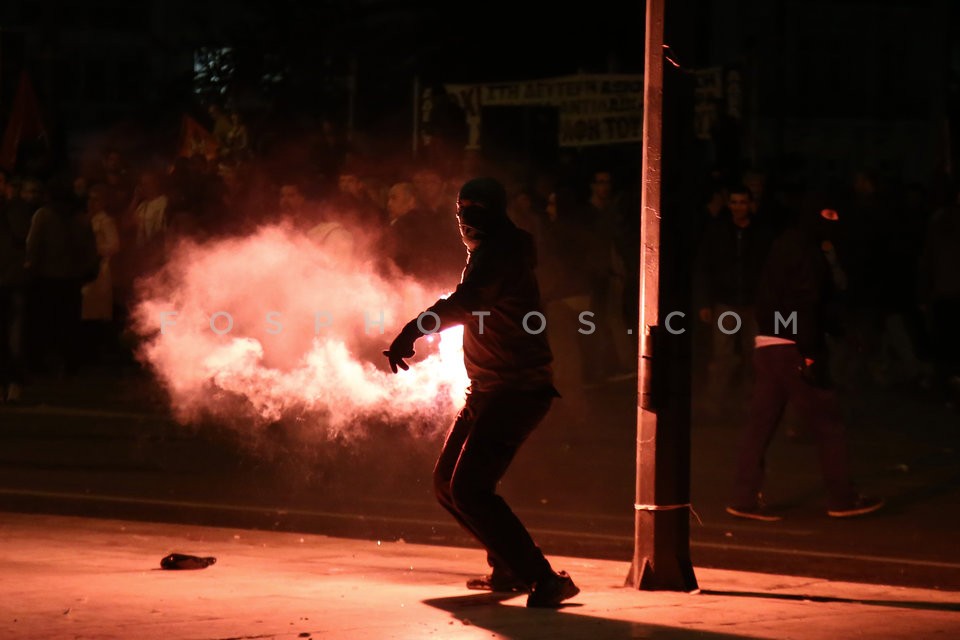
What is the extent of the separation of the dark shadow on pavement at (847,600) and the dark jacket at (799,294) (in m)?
2.52

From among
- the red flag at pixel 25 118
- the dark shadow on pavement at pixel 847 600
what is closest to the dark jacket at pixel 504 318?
the dark shadow on pavement at pixel 847 600

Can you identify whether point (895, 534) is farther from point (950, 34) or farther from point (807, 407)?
point (950, 34)

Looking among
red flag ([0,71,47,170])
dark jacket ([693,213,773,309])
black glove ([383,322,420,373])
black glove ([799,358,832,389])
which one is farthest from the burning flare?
red flag ([0,71,47,170])

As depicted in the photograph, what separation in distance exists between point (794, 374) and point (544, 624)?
3.80 metres

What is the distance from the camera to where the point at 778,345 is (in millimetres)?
11086

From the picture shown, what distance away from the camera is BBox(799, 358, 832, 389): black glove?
10.8 meters

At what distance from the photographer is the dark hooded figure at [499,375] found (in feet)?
26.5

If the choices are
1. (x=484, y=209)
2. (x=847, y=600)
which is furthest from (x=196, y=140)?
(x=847, y=600)

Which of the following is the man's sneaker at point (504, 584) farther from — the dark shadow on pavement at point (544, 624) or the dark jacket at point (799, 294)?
the dark jacket at point (799, 294)

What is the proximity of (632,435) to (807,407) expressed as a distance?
A: 13.0 feet

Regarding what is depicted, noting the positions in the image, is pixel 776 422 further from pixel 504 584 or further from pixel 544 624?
pixel 544 624

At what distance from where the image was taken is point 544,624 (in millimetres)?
7629

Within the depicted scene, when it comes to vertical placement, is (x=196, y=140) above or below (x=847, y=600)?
above

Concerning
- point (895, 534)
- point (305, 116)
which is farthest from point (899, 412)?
point (305, 116)
